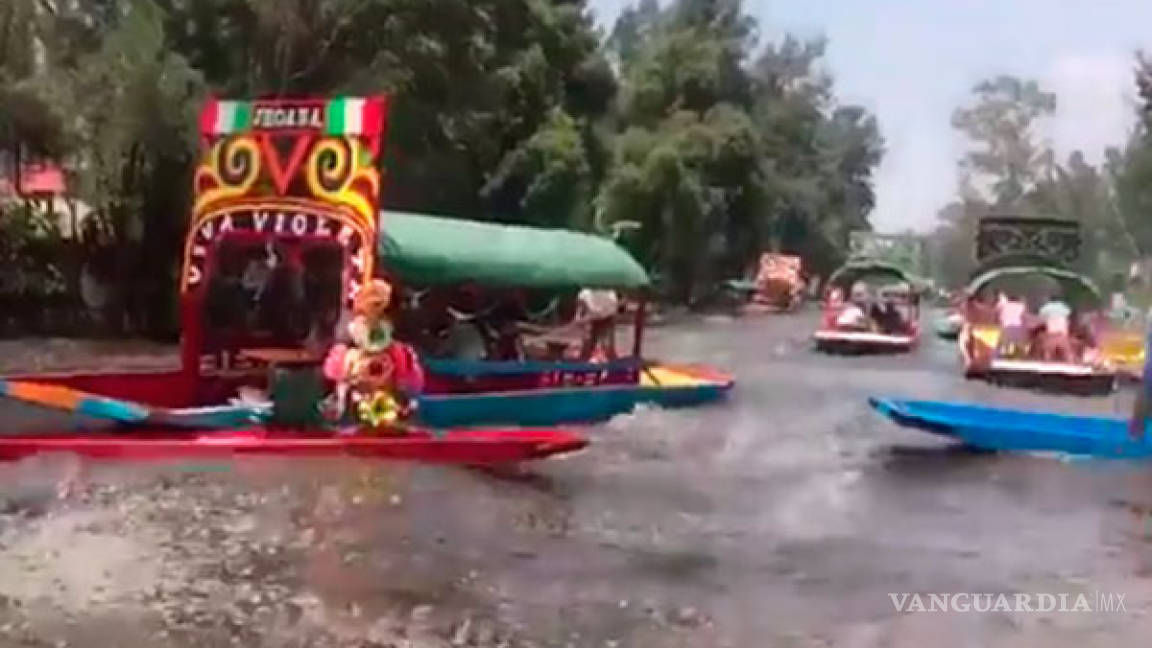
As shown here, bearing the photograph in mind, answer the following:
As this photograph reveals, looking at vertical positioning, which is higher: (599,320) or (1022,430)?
(599,320)

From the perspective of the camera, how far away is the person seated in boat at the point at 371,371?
635 inches

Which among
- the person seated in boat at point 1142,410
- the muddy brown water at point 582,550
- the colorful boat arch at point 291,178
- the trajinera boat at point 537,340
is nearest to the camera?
the muddy brown water at point 582,550

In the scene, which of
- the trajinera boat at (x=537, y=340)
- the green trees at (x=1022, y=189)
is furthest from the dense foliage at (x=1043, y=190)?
the trajinera boat at (x=537, y=340)

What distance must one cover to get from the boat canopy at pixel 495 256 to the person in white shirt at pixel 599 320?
21cm

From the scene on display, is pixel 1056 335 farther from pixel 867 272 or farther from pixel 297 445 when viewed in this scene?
pixel 297 445

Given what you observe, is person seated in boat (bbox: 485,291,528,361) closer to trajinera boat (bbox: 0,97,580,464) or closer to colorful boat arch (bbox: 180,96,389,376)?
trajinera boat (bbox: 0,97,580,464)

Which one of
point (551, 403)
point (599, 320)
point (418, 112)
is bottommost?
point (551, 403)

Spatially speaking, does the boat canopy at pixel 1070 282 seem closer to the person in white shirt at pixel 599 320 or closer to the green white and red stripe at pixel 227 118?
the person in white shirt at pixel 599 320

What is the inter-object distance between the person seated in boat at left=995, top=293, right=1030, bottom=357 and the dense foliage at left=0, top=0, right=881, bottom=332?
737 centimetres

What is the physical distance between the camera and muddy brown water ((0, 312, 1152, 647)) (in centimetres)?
1168

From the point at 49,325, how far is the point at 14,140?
3.62 metres

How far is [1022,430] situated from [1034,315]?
55.8 ft

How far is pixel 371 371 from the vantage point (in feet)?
53.2

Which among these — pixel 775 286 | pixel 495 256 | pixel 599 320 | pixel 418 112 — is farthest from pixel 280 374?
pixel 775 286
